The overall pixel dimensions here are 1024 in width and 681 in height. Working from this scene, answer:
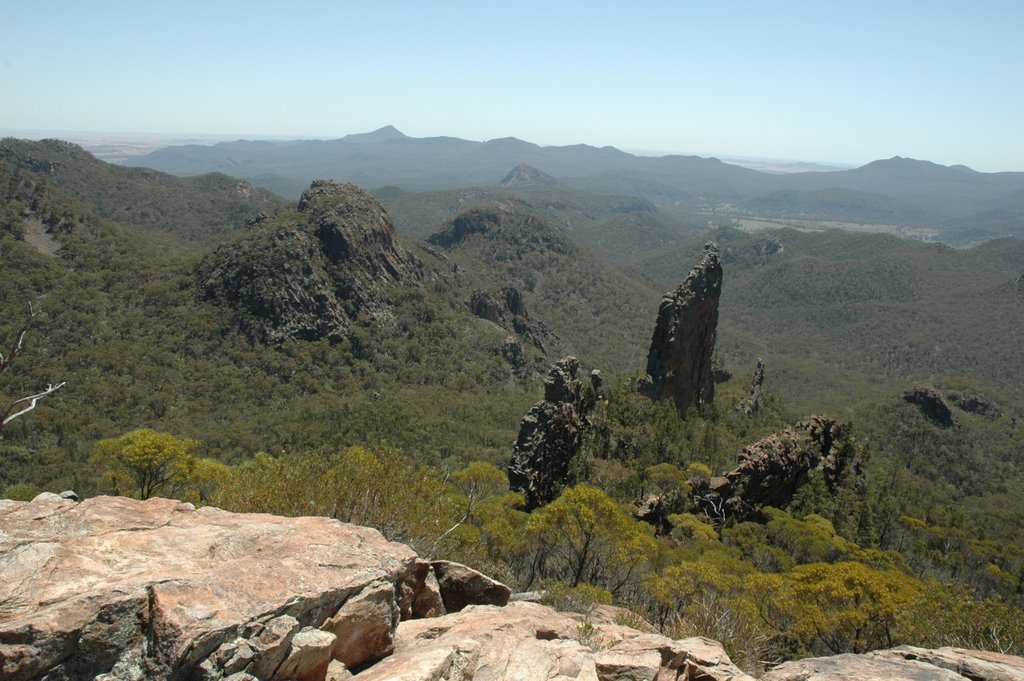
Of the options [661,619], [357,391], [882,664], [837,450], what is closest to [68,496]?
[882,664]

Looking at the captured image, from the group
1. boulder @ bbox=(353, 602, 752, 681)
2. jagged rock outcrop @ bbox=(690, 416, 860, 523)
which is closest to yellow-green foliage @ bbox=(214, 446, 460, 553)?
boulder @ bbox=(353, 602, 752, 681)

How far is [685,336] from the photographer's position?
260 feet

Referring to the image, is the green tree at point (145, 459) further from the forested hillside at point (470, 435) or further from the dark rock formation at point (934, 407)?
the dark rock formation at point (934, 407)

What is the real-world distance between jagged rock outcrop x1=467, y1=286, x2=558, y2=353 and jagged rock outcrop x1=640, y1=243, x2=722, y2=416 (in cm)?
6972

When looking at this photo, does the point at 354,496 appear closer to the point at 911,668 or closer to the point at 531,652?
the point at 531,652

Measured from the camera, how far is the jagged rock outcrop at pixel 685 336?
260 ft

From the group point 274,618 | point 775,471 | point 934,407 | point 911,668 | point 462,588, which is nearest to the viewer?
point 274,618

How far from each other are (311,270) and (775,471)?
93204mm

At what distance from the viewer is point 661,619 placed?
28.8 m

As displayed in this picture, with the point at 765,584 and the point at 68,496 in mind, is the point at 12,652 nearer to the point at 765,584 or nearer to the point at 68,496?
the point at 68,496

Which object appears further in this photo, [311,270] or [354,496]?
[311,270]

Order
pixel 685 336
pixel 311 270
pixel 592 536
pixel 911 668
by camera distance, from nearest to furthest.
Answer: pixel 911 668 → pixel 592 536 → pixel 685 336 → pixel 311 270

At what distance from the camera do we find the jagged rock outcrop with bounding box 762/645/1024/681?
13.8m

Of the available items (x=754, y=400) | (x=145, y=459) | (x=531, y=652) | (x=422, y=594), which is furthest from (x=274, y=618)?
(x=754, y=400)
